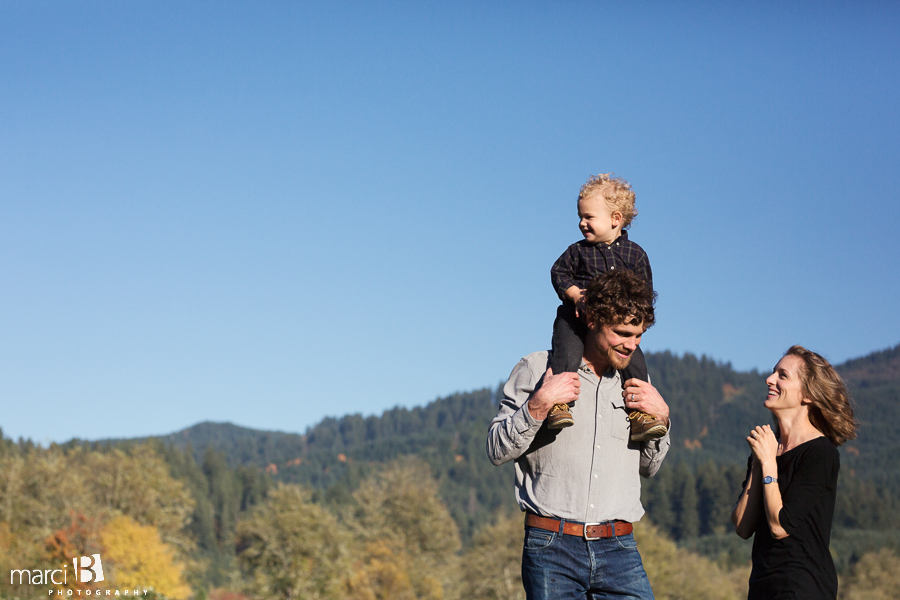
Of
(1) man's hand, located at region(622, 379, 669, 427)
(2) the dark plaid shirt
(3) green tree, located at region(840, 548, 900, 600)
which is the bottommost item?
(3) green tree, located at region(840, 548, 900, 600)

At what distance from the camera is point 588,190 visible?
17.2ft

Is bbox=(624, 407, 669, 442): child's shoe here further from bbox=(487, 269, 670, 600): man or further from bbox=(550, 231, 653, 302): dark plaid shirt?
bbox=(550, 231, 653, 302): dark plaid shirt

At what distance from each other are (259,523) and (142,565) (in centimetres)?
663

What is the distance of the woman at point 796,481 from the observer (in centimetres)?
449

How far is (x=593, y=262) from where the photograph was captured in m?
5.11

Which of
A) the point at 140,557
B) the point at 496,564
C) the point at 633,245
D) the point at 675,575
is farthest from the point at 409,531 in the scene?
the point at 633,245

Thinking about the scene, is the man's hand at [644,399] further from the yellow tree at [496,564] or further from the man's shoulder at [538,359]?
the yellow tree at [496,564]

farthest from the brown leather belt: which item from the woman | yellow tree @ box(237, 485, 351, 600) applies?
yellow tree @ box(237, 485, 351, 600)

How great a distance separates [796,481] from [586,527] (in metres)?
1.15

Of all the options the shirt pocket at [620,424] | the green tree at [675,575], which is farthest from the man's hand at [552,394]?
the green tree at [675,575]

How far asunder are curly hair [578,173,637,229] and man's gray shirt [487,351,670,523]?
3.34 ft

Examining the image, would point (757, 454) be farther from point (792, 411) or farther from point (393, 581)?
point (393, 581)

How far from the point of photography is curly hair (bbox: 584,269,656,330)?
443 centimetres

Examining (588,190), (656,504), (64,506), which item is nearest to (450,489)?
(656,504)
